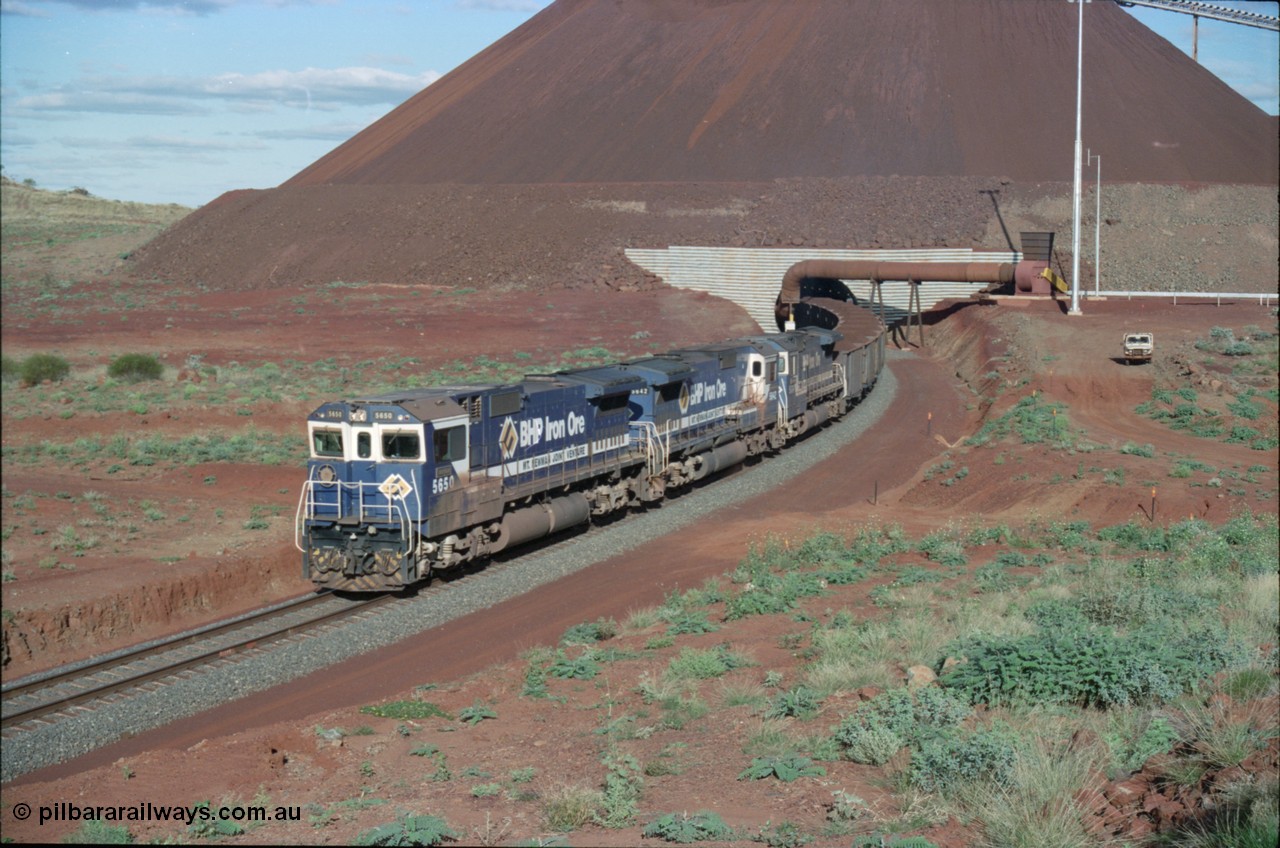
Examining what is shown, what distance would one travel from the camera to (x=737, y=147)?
353ft

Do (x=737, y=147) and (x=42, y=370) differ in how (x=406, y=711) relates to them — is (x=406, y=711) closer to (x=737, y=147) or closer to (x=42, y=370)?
(x=42, y=370)

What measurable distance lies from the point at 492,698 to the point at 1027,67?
111 metres

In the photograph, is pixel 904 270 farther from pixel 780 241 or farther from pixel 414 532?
pixel 414 532

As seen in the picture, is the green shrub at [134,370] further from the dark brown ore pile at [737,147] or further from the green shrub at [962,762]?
the dark brown ore pile at [737,147]

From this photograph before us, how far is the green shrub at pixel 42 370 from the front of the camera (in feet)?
149

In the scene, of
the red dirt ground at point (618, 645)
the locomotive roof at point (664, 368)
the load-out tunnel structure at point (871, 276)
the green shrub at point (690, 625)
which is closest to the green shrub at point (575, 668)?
the red dirt ground at point (618, 645)

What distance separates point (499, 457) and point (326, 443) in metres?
3.77

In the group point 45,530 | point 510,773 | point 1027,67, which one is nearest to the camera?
point 510,773

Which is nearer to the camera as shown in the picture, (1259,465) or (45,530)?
(45,530)

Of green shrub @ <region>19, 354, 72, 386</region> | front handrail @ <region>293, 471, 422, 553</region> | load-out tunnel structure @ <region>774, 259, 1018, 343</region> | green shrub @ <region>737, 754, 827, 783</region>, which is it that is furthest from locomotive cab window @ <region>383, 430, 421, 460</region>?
load-out tunnel structure @ <region>774, 259, 1018, 343</region>

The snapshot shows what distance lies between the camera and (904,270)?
230 ft

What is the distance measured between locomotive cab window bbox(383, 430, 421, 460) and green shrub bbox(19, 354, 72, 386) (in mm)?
29434

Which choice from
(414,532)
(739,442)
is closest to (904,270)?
(739,442)

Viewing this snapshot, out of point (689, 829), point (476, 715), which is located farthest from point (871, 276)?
point (689, 829)
